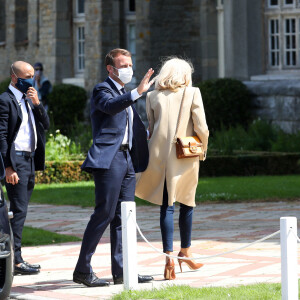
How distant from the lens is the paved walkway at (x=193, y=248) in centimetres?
764

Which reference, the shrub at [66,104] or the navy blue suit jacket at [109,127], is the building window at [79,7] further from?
the navy blue suit jacket at [109,127]

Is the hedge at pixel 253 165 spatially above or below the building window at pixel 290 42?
below

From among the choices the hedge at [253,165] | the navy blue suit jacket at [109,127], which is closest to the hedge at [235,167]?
the hedge at [253,165]

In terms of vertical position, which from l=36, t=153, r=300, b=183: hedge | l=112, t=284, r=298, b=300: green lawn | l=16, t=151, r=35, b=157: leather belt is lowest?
l=112, t=284, r=298, b=300: green lawn

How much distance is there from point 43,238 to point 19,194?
225cm

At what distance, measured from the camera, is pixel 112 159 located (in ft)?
24.7

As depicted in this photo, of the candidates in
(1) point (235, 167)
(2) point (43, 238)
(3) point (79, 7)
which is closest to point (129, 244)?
(2) point (43, 238)

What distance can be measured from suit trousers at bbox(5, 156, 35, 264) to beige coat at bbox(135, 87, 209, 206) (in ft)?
3.73

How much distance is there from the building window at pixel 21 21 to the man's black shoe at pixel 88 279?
24.8m

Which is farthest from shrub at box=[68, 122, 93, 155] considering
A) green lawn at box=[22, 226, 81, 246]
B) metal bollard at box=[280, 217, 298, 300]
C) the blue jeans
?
metal bollard at box=[280, 217, 298, 300]

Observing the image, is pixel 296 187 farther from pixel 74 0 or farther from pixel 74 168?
pixel 74 0

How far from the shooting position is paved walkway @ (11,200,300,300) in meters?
7.64

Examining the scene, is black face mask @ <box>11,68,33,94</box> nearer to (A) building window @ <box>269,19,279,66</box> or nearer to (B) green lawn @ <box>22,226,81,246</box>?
(B) green lawn @ <box>22,226,81,246</box>

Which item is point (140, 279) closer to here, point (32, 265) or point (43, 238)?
point (32, 265)
